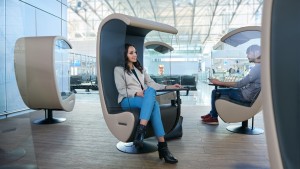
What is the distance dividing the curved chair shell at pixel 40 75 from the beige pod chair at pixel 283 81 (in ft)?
10.9

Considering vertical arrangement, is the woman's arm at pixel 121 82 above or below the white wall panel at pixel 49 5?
below

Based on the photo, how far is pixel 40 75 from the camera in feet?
12.5

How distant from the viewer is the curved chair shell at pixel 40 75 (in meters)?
3.80

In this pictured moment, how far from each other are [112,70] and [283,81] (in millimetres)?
1804

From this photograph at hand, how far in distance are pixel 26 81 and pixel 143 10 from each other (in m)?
7.61

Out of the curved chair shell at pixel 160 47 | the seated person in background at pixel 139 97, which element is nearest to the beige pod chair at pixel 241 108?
the seated person in background at pixel 139 97

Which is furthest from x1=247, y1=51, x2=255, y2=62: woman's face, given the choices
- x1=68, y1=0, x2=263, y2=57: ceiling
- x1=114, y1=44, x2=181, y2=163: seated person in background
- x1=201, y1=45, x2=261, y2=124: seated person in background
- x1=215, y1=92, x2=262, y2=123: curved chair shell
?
x1=68, y1=0, x2=263, y2=57: ceiling

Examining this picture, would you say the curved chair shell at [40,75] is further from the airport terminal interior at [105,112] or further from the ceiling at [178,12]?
the ceiling at [178,12]

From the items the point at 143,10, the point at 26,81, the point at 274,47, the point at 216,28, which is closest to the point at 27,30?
the point at 26,81

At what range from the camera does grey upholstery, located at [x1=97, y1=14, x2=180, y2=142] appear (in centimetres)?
244

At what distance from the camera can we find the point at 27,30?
511cm

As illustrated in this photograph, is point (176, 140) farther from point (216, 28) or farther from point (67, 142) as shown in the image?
point (216, 28)

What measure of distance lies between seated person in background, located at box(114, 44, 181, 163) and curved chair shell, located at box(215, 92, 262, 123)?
1084mm

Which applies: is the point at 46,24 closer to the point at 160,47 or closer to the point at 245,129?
the point at 160,47
